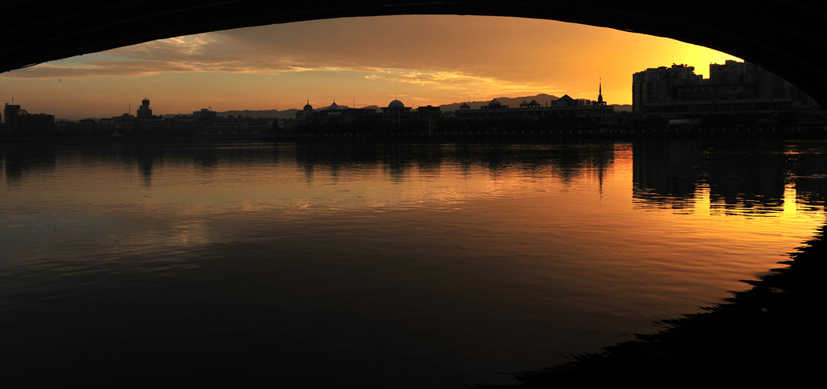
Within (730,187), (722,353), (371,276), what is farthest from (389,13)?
(730,187)

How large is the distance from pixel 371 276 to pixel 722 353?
6.54 meters

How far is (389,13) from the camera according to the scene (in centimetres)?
2266

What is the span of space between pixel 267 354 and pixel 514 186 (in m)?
25.2

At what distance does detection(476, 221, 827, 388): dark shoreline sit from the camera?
723 centimetres

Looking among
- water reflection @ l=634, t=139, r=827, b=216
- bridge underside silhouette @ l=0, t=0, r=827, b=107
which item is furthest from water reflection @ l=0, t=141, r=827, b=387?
bridge underside silhouette @ l=0, t=0, r=827, b=107

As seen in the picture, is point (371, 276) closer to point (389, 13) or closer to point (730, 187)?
point (389, 13)

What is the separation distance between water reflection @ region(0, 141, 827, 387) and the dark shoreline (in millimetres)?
365

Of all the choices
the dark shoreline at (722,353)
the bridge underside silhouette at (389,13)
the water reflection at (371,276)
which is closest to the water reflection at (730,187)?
the water reflection at (371,276)

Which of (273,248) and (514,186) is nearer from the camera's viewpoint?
(273,248)

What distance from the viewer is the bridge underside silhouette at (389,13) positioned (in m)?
17.6

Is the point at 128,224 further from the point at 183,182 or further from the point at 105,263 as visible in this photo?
the point at 183,182

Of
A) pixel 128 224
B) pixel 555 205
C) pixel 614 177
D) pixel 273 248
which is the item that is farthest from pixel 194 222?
pixel 614 177

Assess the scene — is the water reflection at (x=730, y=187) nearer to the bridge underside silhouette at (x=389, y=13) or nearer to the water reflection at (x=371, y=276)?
the water reflection at (x=371, y=276)

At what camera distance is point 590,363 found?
25.1 feet
